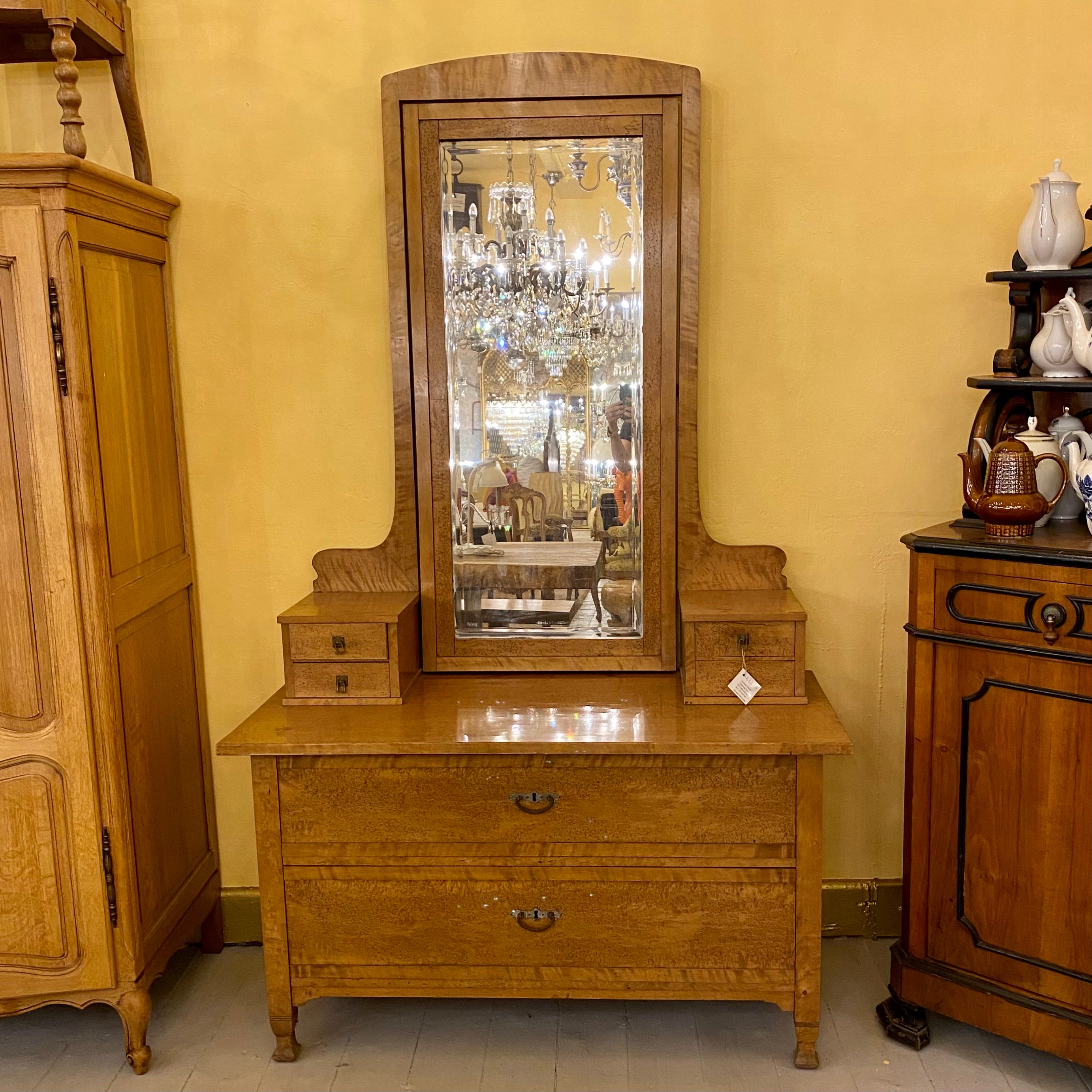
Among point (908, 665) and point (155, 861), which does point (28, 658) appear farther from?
point (908, 665)

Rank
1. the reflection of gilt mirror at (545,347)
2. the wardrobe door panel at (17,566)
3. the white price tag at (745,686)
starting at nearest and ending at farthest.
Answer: the wardrobe door panel at (17,566), the white price tag at (745,686), the reflection of gilt mirror at (545,347)

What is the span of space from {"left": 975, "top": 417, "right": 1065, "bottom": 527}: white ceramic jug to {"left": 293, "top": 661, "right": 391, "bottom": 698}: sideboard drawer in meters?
1.39

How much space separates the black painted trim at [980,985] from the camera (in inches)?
80.2

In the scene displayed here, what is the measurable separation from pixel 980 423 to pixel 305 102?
173 centimetres

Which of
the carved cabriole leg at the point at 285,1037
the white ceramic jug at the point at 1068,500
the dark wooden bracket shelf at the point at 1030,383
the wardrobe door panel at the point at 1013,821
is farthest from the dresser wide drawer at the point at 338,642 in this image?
the white ceramic jug at the point at 1068,500

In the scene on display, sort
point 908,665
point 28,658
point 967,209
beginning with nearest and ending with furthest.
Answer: point 28,658, point 908,665, point 967,209

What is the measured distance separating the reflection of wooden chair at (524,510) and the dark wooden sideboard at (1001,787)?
2.73 feet

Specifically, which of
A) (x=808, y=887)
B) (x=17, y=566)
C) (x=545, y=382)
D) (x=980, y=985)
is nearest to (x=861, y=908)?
(x=980, y=985)

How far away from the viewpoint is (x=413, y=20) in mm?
2395

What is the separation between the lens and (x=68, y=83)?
211 cm

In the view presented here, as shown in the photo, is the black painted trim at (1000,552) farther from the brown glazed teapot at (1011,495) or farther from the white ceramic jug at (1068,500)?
the white ceramic jug at (1068,500)

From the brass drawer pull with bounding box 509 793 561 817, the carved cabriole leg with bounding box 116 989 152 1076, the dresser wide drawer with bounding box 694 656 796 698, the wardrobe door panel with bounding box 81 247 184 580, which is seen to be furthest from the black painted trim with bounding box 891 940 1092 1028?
the wardrobe door panel with bounding box 81 247 184 580

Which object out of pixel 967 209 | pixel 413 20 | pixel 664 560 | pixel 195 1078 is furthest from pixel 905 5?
pixel 195 1078

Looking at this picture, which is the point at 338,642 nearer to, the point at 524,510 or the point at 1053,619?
the point at 524,510
